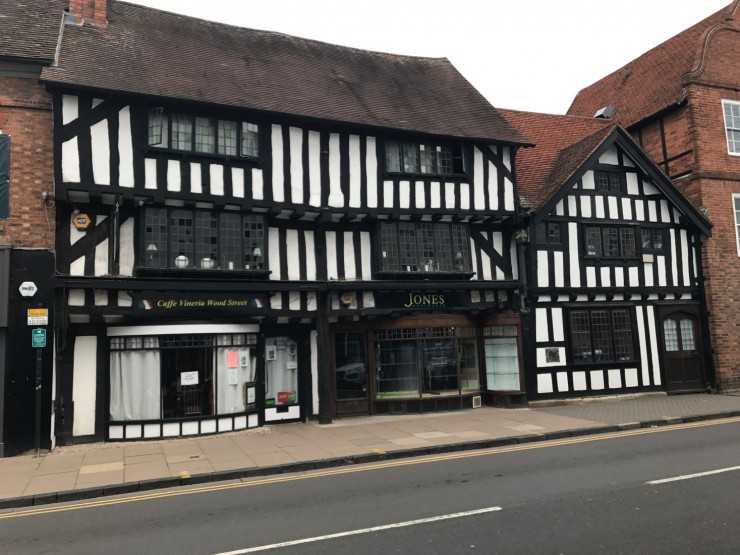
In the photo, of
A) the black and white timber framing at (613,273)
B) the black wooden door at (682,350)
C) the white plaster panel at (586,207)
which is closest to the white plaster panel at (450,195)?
the black and white timber framing at (613,273)

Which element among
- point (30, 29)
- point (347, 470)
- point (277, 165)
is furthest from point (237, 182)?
point (347, 470)

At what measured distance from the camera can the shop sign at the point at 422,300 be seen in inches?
592

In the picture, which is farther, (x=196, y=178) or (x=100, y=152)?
(x=196, y=178)

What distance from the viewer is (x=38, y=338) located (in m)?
11.3

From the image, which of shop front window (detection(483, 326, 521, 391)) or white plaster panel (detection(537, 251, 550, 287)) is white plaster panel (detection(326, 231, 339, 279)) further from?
white plaster panel (detection(537, 251, 550, 287))

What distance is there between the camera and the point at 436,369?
1591 centimetres

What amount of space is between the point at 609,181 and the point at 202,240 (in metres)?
12.8

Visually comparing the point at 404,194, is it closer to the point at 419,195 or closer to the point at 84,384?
the point at 419,195

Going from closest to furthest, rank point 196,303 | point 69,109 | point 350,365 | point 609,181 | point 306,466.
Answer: point 306,466
point 69,109
point 196,303
point 350,365
point 609,181

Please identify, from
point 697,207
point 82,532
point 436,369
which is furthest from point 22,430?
point 697,207

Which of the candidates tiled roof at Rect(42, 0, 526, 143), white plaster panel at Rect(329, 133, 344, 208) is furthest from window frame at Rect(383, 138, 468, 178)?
white plaster panel at Rect(329, 133, 344, 208)

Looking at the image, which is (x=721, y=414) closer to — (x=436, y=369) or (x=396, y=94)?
(x=436, y=369)

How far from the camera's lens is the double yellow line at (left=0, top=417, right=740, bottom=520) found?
7902mm

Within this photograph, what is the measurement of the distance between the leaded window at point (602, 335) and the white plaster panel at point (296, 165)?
9075 millimetres
